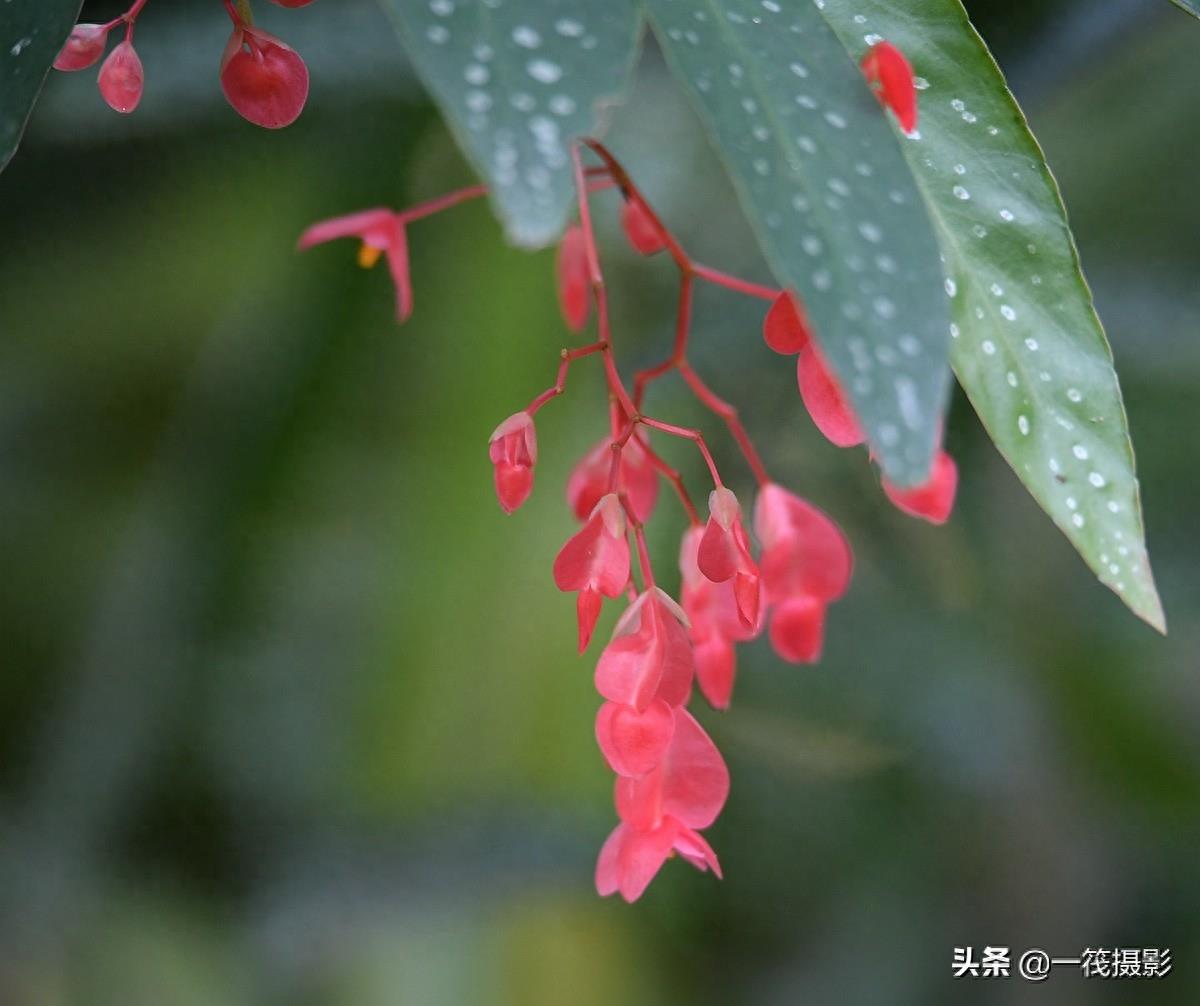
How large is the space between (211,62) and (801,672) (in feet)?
3.31

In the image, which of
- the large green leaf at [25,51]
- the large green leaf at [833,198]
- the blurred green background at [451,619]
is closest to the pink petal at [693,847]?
the large green leaf at [833,198]

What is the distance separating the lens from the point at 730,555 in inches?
17.8

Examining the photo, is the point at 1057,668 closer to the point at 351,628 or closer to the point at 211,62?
the point at 351,628

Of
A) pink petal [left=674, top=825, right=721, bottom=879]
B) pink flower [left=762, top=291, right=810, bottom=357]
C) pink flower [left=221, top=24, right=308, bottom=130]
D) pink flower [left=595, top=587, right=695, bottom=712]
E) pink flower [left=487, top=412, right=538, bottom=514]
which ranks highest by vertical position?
pink flower [left=221, top=24, right=308, bottom=130]

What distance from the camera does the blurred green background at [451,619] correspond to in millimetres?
1036

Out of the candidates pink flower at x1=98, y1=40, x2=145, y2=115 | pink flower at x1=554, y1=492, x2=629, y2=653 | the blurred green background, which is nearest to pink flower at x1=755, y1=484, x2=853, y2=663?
pink flower at x1=554, y1=492, x2=629, y2=653

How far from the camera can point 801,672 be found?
1549mm

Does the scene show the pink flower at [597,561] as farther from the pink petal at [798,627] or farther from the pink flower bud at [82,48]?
the pink flower bud at [82,48]

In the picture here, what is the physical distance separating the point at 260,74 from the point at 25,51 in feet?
0.29

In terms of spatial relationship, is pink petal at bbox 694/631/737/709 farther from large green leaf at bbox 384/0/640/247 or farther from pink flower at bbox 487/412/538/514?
large green leaf at bbox 384/0/640/247

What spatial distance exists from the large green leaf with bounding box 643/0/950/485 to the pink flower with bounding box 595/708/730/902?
20 centimetres

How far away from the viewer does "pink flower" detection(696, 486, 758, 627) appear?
45 cm

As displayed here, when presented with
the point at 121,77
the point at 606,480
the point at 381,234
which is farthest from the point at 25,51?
the point at 606,480

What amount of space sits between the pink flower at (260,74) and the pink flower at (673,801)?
0.90 feet
